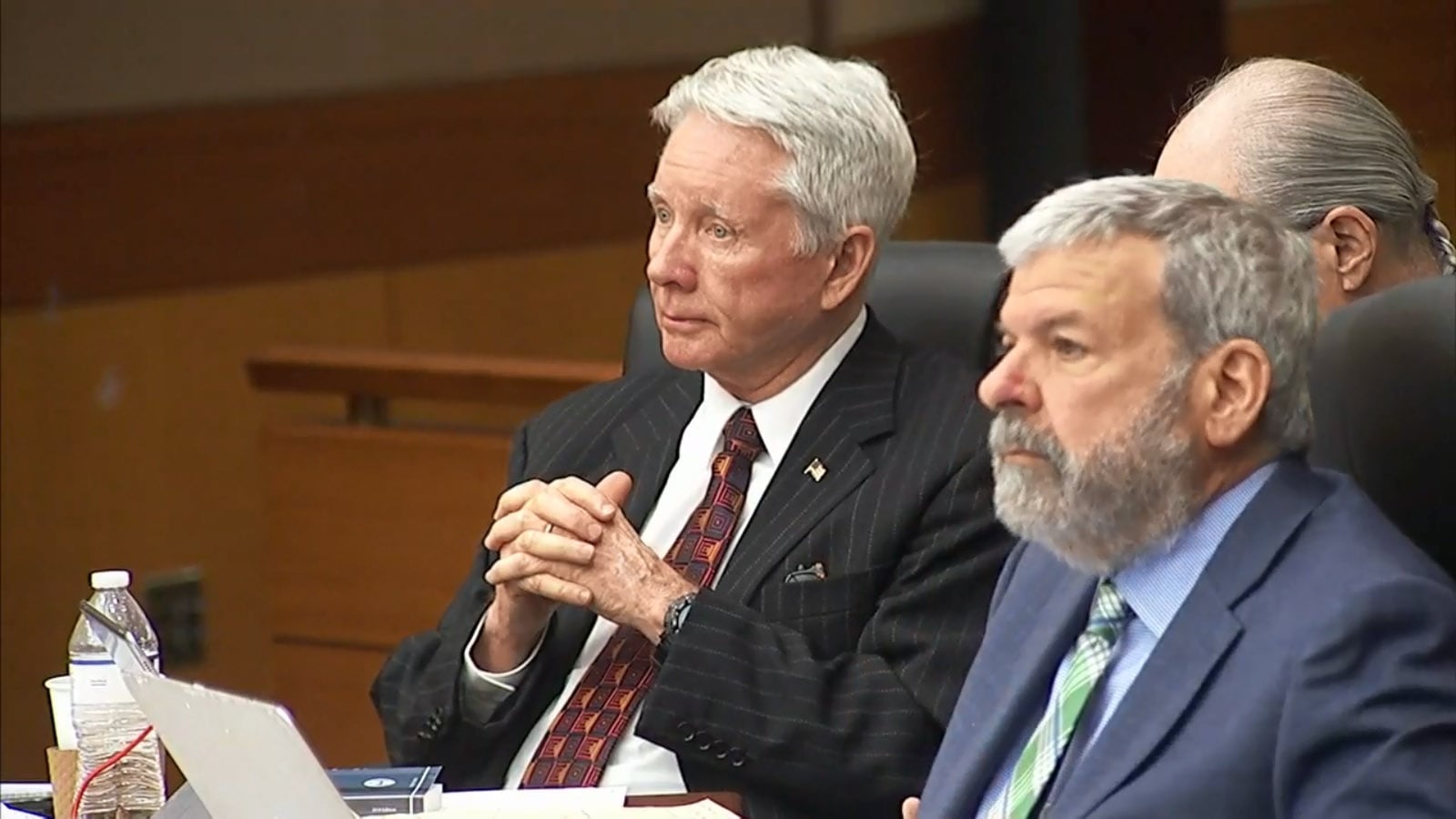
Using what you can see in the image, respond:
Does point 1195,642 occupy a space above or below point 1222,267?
below

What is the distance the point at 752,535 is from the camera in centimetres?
247

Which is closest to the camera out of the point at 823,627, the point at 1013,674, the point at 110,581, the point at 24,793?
the point at 1013,674

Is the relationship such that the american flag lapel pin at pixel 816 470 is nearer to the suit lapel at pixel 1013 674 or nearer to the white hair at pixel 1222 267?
the suit lapel at pixel 1013 674

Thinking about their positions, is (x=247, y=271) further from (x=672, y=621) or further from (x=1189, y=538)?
(x=1189, y=538)

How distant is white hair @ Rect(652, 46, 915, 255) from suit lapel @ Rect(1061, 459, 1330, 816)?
2.74 feet

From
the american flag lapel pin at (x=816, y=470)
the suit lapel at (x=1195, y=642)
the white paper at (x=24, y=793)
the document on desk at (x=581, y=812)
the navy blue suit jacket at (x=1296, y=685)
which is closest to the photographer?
the navy blue suit jacket at (x=1296, y=685)

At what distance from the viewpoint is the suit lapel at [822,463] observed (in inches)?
96.1

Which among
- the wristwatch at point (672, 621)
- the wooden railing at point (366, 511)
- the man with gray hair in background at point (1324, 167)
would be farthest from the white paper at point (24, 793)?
the wooden railing at point (366, 511)

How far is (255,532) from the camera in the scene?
16.0 ft

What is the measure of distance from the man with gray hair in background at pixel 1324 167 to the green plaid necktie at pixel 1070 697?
1.50ft

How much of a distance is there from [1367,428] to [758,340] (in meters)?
0.81

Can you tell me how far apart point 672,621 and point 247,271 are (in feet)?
8.82

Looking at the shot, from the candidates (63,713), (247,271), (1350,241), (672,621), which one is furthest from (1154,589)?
(247,271)

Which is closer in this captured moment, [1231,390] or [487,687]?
[1231,390]
